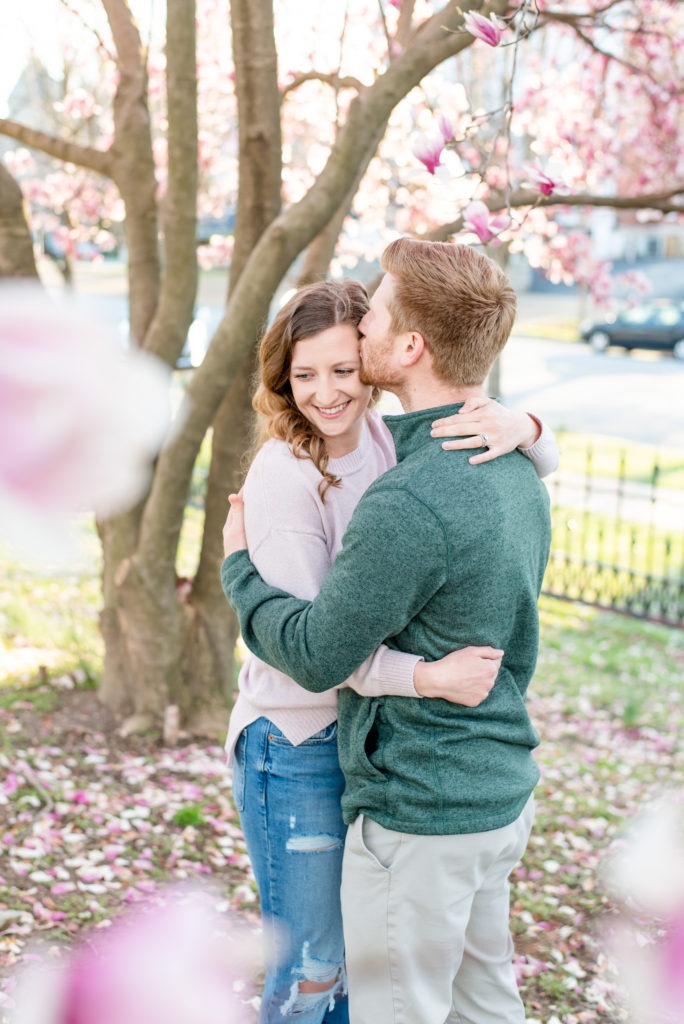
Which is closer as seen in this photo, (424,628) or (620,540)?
(424,628)

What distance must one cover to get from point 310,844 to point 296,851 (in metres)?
0.03

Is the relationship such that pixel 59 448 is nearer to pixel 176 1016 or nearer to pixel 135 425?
pixel 135 425

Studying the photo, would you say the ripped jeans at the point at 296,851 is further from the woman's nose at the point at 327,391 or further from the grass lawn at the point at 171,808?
the grass lawn at the point at 171,808

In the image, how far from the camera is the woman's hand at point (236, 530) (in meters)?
1.70

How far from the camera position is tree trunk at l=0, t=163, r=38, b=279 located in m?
3.41

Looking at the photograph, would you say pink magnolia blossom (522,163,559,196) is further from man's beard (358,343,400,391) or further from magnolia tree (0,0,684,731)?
man's beard (358,343,400,391)

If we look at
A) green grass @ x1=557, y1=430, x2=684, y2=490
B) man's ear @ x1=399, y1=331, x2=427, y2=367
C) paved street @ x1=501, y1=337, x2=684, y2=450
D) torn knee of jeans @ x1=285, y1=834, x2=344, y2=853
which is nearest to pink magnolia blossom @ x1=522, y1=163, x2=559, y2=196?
man's ear @ x1=399, y1=331, x2=427, y2=367

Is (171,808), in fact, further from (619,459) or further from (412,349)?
(619,459)

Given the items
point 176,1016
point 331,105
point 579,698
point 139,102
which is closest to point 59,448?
point 176,1016

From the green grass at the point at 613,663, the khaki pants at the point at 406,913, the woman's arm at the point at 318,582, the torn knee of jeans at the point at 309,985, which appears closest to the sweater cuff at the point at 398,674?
the woman's arm at the point at 318,582

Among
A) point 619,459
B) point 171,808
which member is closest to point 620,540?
point 619,459

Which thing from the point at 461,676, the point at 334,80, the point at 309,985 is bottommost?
the point at 309,985

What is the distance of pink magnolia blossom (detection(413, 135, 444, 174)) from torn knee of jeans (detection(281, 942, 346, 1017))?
5.47 feet

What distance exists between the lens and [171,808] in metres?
3.37
